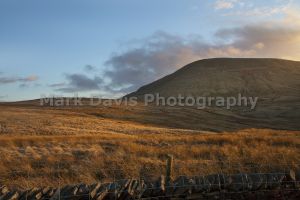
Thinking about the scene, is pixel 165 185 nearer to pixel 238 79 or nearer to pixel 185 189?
pixel 185 189

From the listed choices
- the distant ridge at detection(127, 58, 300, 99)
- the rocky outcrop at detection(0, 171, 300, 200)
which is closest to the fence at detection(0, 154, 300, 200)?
the rocky outcrop at detection(0, 171, 300, 200)

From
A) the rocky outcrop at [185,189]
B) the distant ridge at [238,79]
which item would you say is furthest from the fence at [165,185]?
the distant ridge at [238,79]

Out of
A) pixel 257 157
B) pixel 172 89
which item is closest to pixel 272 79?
pixel 172 89

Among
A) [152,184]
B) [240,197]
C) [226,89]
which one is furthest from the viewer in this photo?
[226,89]

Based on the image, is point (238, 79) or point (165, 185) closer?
point (165, 185)

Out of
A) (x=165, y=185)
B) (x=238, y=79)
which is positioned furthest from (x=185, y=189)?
(x=238, y=79)

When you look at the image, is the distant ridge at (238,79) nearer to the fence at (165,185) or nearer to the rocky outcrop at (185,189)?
the fence at (165,185)

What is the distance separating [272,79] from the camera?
506 feet

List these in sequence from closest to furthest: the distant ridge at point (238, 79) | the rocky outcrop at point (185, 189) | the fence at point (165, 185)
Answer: the rocky outcrop at point (185, 189)
the fence at point (165, 185)
the distant ridge at point (238, 79)

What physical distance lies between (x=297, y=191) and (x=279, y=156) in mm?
5576

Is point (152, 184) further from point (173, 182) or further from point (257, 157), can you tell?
point (257, 157)

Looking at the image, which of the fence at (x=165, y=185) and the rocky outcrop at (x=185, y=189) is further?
the fence at (x=165, y=185)

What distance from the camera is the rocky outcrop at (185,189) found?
9.29 metres

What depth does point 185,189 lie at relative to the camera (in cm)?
1048
